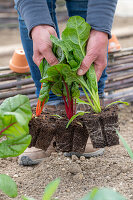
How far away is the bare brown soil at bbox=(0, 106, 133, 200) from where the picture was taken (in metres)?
1.30

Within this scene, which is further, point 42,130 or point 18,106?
point 42,130

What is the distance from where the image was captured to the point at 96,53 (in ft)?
4.46

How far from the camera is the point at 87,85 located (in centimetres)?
142

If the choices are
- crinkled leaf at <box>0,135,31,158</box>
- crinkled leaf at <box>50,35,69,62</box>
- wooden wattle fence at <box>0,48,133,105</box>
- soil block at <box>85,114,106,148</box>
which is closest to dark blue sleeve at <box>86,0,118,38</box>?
crinkled leaf at <box>50,35,69,62</box>

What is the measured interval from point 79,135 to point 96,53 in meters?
0.40

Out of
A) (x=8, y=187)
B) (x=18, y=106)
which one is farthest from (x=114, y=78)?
(x=8, y=187)

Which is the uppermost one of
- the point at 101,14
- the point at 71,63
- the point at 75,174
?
the point at 101,14

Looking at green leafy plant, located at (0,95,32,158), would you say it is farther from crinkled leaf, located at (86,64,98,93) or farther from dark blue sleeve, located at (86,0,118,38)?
dark blue sleeve, located at (86,0,118,38)

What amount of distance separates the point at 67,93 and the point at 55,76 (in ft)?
0.35

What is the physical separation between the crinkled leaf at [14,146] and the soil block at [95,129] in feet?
1.10

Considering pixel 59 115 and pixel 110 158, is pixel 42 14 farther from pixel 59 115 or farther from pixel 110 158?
pixel 110 158

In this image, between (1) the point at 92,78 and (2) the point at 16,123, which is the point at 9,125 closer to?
(2) the point at 16,123

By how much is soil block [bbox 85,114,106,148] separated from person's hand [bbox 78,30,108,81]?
0.21 meters

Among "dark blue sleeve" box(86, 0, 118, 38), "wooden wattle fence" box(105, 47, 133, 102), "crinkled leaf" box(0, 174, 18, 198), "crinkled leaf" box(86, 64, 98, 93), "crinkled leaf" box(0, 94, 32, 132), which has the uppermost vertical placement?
"dark blue sleeve" box(86, 0, 118, 38)
